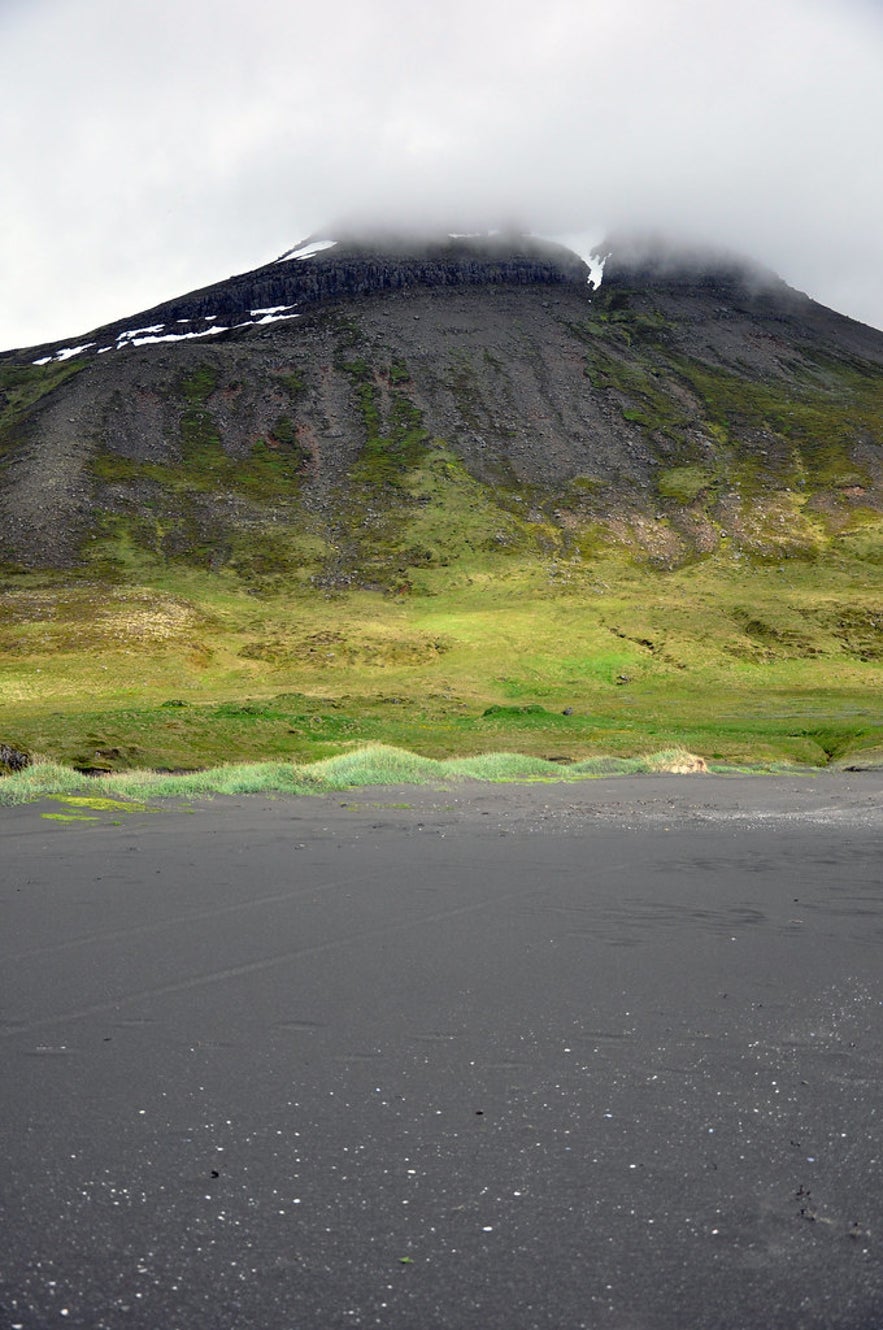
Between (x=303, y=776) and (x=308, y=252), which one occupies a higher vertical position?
(x=308, y=252)

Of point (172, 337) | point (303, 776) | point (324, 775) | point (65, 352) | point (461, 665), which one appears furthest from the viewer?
point (65, 352)

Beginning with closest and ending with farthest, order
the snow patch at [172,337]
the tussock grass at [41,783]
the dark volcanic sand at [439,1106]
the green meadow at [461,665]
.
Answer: the dark volcanic sand at [439,1106] < the tussock grass at [41,783] < the green meadow at [461,665] < the snow patch at [172,337]

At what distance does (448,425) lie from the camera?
124 meters

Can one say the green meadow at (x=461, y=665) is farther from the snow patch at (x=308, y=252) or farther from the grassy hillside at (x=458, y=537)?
the snow patch at (x=308, y=252)

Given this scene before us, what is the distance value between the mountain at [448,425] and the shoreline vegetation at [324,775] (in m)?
58.9

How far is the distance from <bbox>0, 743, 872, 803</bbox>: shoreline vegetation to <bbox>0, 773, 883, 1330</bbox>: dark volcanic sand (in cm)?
854

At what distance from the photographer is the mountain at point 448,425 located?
96.1 metres

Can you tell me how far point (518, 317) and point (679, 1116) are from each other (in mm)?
161067

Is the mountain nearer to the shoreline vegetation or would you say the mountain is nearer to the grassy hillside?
the grassy hillside

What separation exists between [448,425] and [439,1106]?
123 metres

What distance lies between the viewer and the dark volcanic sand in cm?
378

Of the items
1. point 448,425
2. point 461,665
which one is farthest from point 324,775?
point 448,425

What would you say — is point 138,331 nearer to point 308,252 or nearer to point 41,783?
point 308,252

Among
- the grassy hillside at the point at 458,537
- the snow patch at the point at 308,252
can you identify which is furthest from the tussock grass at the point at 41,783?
the snow patch at the point at 308,252
